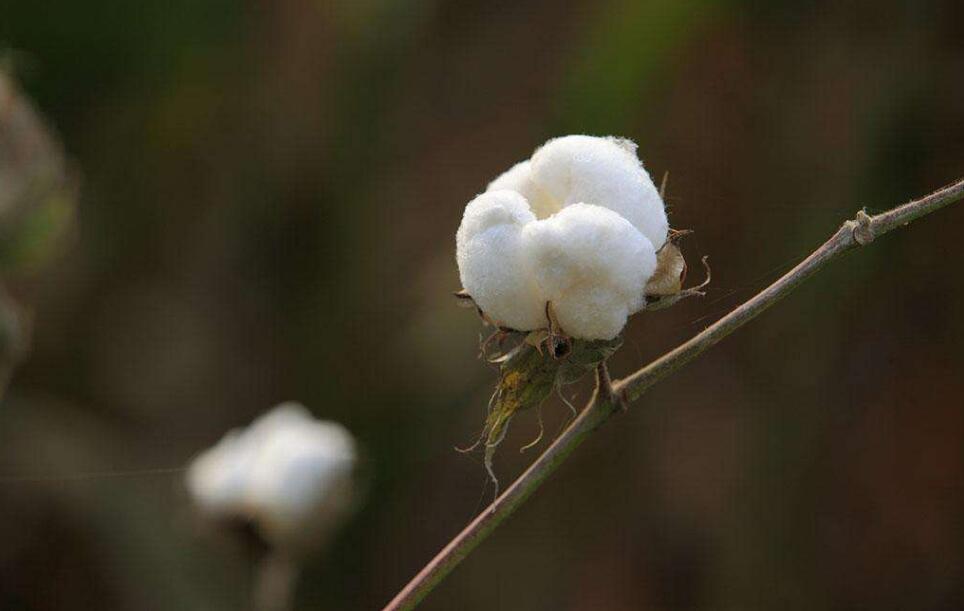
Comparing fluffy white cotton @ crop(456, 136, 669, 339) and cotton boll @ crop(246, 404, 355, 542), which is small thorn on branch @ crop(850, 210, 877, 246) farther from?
cotton boll @ crop(246, 404, 355, 542)

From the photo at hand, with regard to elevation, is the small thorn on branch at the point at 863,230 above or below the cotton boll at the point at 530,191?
below

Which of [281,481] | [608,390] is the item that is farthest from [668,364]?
[281,481]

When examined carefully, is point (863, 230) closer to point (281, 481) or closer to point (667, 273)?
point (667, 273)

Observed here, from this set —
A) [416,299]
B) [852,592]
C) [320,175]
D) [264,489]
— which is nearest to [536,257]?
[264,489]

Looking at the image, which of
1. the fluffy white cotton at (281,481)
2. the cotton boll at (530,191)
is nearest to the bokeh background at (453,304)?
the fluffy white cotton at (281,481)

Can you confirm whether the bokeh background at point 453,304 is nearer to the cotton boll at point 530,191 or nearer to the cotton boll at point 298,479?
the cotton boll at point 298,479

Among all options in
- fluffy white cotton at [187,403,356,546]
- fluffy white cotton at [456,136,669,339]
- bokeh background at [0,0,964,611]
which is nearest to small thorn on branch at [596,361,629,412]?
fluffy white cotton at [456,136,669,339]
